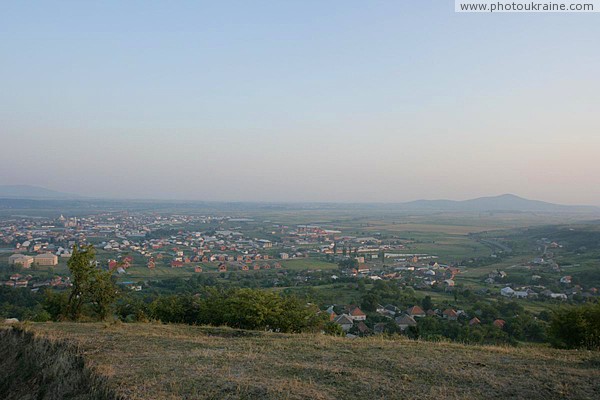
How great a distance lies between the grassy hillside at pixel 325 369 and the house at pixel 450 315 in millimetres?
14003

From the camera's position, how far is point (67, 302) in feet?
53.8

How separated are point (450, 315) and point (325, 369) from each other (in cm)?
1842

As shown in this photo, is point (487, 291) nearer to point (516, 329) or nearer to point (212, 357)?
point (516, 329)

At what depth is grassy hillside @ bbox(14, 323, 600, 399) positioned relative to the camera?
5.75 meters

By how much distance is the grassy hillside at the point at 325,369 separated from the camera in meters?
5.75

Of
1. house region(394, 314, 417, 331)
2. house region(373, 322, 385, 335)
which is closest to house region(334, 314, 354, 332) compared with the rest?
house region(373, 322, 385, 335)

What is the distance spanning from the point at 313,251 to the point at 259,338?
5099 cm

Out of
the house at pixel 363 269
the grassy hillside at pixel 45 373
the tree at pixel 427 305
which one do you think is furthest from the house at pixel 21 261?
the tree at pixel 427 305

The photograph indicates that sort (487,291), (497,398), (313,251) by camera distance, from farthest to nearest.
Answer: (313,251), (487,291), (497,398)

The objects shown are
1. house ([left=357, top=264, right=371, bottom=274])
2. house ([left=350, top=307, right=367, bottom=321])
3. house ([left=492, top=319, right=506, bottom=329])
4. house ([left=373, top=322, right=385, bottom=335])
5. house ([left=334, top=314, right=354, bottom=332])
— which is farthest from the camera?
house ([left=357, top=264, right=371, bottom=274])

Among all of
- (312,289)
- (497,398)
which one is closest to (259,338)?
(497,398)

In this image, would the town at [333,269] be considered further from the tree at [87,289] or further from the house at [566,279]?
the tree at [87,289]

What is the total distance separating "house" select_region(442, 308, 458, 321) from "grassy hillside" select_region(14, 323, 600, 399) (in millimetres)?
14003

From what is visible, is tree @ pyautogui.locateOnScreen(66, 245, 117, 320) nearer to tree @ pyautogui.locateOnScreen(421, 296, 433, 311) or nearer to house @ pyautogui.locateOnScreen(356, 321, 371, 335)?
house @ pyautogui.locateOnScreen(356, 321, 371, 335)
